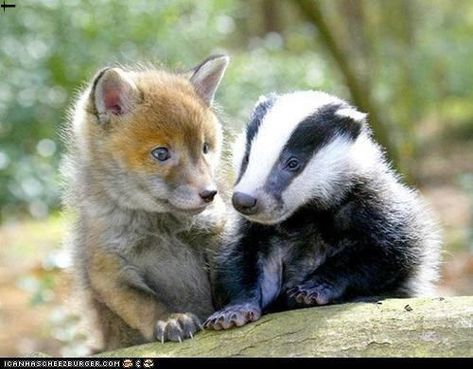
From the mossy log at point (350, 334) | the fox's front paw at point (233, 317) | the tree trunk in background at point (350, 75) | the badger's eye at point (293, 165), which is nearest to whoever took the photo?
the mossy log at point (350, 334)

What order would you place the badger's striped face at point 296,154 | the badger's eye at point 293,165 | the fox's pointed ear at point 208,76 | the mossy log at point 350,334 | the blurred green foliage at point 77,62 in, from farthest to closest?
the blurred green foliage at point 77,62, the fox's pointed ear at point 208,76, the badger's eye at point 293,165, the badger's striped face at point 296,154, the mossy log at point 350,334

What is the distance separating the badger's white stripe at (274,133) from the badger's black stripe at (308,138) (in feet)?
0.08

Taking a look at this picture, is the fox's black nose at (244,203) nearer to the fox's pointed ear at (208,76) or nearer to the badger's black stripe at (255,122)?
the badger's black stripe at (255,122)

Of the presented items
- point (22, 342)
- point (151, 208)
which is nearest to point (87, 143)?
point (151, 208)

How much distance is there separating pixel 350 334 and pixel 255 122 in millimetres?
1279

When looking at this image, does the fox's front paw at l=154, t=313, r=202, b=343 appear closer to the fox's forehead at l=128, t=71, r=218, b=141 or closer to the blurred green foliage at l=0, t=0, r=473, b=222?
the fox's forehead at l=128, t=71, r=218, b=141

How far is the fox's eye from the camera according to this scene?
489 centimetres

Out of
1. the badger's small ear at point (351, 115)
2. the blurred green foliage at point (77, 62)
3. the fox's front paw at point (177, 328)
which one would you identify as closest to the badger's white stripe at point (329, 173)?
the badger's small ear at point (351, 115)

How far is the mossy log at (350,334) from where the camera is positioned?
161 inches

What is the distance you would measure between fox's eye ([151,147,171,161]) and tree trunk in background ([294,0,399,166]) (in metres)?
4.75

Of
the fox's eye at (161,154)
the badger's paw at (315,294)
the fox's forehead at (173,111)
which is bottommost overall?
the badger's paw at (315,294)

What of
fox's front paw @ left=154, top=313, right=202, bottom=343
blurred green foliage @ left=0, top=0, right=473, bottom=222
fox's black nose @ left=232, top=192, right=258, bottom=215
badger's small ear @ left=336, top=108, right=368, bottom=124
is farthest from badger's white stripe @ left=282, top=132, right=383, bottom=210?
blurred green foliage @ left=0, top=0, right=473, bottom=222

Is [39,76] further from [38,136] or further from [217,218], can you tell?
[217,218]

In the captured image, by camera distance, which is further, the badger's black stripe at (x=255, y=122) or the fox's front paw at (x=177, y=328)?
the badger's black stripe at (x=255, y=122)
